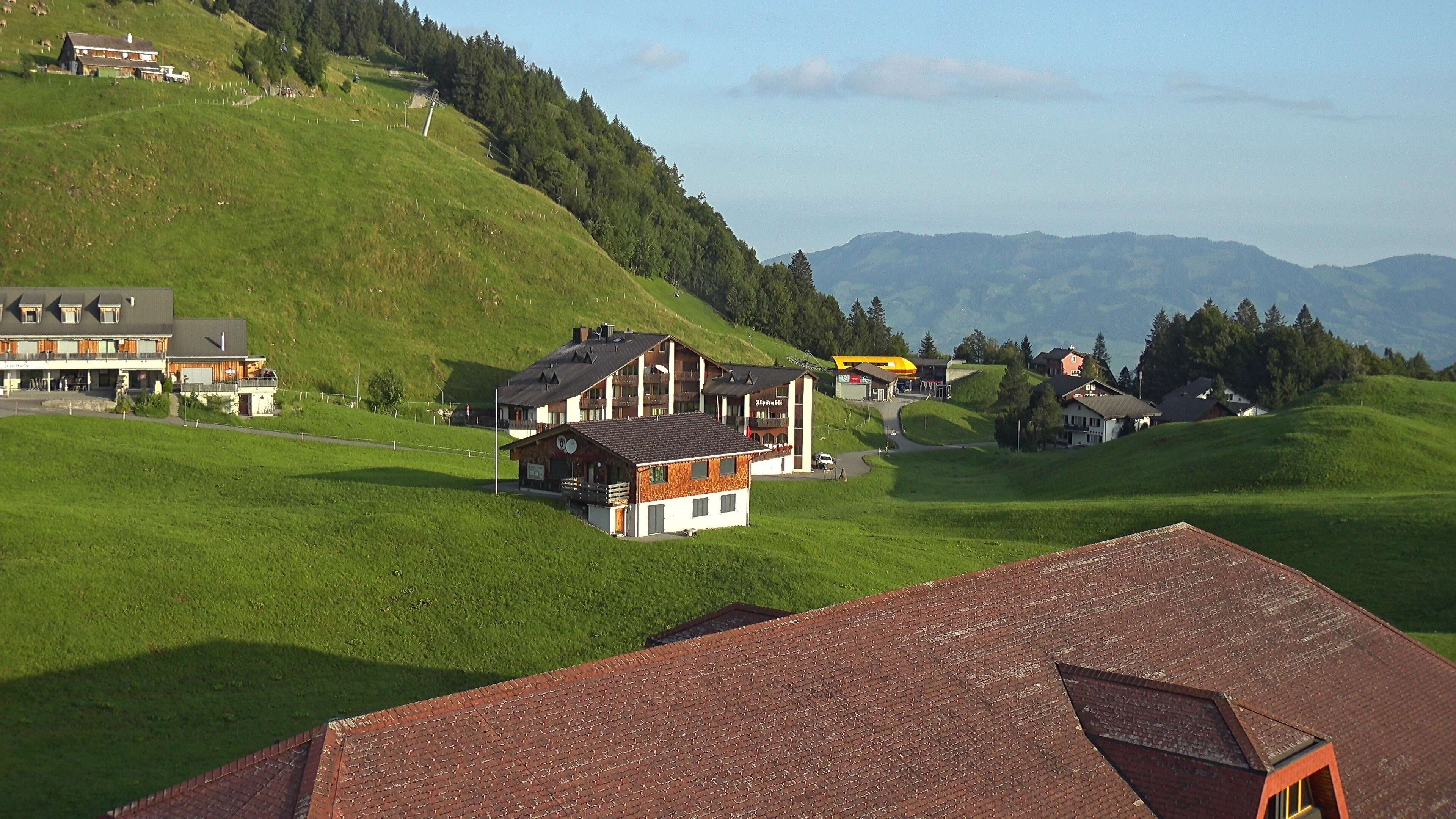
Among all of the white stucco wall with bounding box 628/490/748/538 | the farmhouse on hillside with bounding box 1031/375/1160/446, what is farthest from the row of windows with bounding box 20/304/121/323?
the farmhouse on hillside with bounding box 1031/375/1160/446

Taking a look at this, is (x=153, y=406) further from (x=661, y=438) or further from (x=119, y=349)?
(x=661, y=438)

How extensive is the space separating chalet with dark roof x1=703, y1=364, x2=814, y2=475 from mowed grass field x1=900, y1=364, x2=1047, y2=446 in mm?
30956

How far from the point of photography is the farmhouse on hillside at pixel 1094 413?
129 metres

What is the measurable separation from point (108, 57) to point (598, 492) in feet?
472

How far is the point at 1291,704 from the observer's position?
22672 mm

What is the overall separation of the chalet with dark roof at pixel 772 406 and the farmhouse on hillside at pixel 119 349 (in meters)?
36.9

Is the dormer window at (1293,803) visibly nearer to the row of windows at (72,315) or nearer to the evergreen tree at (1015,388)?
the row of windows at (72,315)

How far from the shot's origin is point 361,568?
46750 mm

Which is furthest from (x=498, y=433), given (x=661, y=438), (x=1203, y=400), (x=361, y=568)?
(x=1203, y=400)

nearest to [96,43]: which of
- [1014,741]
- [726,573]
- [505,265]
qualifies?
[505,265]

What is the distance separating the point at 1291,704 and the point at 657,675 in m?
12.8

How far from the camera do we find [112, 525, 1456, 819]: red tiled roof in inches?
604

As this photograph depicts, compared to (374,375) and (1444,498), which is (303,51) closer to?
(374,375)

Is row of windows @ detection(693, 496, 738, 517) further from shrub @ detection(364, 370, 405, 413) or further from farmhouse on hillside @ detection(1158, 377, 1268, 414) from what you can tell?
farmhouse on hillside @ detection(1158, 377, 1268, 414)
